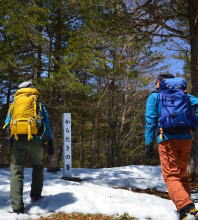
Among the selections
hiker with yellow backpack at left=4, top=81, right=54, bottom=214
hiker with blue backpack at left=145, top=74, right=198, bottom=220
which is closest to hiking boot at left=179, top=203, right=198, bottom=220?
hiker with blue backpack at left=145, top=74, right=198, bottom=220

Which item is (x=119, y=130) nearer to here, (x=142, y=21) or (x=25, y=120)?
(x=142, y=21)

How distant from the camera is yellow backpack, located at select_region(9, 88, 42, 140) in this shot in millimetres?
4148

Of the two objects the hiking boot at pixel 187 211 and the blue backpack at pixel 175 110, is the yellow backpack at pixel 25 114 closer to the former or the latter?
the blue backpack at pixel 175 110

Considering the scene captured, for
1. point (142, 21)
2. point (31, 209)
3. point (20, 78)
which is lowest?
point (31, 209)

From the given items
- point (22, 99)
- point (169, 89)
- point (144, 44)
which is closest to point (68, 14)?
point (144, 44)

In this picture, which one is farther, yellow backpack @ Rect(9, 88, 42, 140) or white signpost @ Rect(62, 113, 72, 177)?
white signpost @ Rect(62, 113, 72, 177)

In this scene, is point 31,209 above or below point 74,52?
below

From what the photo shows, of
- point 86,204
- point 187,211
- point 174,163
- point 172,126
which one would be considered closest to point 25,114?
point 86,204

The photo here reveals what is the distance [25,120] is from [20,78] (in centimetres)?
648

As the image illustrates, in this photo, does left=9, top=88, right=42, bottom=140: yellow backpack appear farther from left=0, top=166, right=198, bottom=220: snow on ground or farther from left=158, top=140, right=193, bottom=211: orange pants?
left=158, top=140, right=193, bottom=211: orange pants

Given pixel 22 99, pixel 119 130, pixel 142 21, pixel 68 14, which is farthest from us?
pixel 119 130

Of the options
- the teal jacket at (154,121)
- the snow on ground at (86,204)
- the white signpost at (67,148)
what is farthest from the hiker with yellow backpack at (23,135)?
the white signpost at (67,148)

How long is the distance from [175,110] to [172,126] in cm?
20

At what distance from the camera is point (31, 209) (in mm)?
4324
